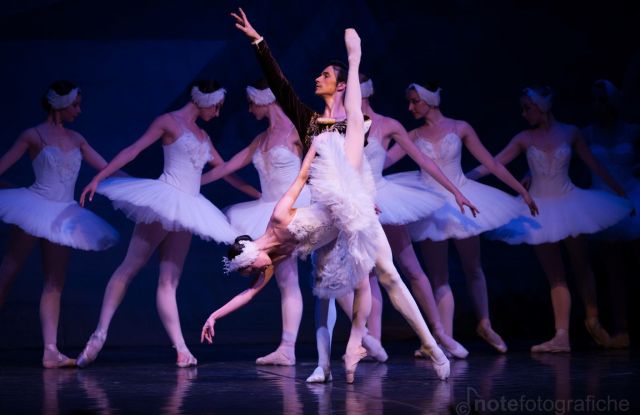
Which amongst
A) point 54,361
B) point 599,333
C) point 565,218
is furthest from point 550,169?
point 54,361

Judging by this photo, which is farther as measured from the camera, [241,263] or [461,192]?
[461,192]

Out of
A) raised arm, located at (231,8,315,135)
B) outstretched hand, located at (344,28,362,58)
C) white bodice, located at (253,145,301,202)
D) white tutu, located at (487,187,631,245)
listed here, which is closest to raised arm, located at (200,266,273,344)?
raised arm, located at (231,8,315,135)

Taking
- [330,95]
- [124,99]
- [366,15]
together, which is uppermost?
[366,15]

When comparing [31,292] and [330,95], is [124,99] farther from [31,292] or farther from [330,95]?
[330,95]

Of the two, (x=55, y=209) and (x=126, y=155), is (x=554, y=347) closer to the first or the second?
(x=126, y=155)

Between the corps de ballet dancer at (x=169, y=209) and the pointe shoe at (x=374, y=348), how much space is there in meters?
1.00

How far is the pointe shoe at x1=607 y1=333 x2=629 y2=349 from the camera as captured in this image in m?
6.43

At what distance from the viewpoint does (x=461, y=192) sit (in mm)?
6188

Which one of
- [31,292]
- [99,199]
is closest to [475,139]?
[99,199]

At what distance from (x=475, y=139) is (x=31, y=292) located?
10.7 ft

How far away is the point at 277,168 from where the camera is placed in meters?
5.88

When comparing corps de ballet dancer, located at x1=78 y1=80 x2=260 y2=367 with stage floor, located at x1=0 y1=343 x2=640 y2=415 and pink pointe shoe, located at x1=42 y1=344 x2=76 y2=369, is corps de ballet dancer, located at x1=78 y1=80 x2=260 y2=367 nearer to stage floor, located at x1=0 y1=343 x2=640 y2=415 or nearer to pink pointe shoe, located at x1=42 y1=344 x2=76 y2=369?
pink pointe shoe, located at x1=42 y1=344 x2=76 y2=369

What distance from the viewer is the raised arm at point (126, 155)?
5.54 meters

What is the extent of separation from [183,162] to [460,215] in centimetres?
177
